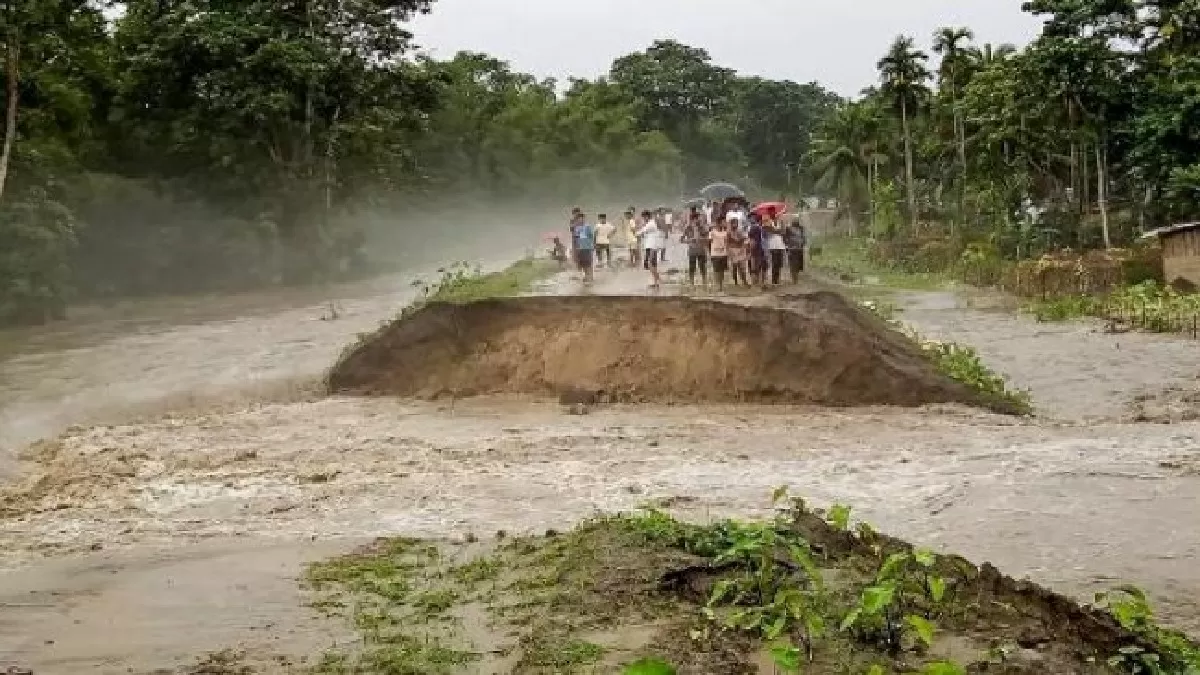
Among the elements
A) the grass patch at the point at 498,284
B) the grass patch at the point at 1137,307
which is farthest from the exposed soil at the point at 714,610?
the grass patch at the point at 1137,307

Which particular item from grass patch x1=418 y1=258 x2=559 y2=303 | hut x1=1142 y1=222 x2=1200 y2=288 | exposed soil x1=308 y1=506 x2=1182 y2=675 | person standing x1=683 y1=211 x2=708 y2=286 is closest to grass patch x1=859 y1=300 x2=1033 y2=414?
person standing x1=683 y1=211 x2=708 y2=286

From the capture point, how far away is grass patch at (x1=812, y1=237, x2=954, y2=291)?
34625mm

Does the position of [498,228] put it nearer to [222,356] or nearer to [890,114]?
[890,114]

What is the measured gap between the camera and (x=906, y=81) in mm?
47781

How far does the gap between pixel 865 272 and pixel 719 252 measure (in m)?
19.7

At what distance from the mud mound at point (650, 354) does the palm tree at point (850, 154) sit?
133ft

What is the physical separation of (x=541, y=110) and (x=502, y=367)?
64253mm

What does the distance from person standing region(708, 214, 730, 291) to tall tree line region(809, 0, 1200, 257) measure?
12.5 metres

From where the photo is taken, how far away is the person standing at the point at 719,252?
2188cm

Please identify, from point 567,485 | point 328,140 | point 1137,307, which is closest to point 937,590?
point 567,485

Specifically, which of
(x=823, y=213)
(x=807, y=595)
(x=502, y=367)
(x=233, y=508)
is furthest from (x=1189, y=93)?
(x=823, y=213)

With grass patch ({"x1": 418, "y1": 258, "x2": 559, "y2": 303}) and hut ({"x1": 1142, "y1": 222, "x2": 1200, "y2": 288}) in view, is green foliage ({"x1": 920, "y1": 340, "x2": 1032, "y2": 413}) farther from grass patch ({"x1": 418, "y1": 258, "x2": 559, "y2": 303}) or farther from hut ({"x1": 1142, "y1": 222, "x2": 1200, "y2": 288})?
hut ({"x1": 1142, "y1": 222, "x2": 1200, "y2": 288})

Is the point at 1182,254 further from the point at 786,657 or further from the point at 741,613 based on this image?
the point at 786,657

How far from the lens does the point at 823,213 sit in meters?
75.0
